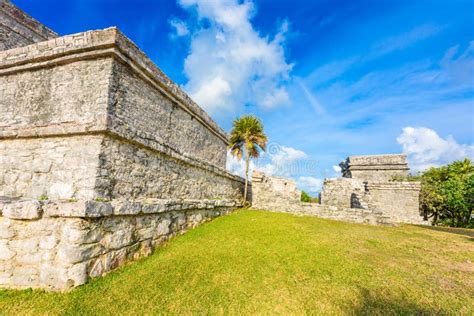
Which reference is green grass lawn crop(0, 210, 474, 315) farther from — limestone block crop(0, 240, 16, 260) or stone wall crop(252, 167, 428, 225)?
stone wall crop(252, 167, 428, 225)

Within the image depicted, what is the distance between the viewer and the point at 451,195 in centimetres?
1523

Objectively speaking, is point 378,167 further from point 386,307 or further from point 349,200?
point 386,307

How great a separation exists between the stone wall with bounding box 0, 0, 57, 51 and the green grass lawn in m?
9.95

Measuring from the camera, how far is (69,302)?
3383 mm

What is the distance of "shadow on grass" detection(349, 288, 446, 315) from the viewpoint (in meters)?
3.38

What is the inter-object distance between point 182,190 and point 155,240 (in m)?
2.26

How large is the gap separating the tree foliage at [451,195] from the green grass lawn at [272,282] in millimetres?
A: 11903

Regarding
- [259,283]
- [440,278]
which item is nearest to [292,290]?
[259,283]

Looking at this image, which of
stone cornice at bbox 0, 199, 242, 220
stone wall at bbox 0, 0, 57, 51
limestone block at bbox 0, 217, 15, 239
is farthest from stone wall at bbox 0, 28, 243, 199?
stone wall at bbox 0, 0, 57, 51

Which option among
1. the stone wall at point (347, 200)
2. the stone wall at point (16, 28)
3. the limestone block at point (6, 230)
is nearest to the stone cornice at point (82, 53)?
A: the stone wall at point (16, 28)

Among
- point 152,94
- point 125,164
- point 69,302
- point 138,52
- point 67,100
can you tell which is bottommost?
point 69,302

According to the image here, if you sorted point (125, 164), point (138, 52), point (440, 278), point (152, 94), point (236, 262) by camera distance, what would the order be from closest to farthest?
point (440, 278)
point (236, 262)
point (125, 164)
point (138, 52)
point (152, 94)

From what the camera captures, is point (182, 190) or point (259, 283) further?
point (182, 190)

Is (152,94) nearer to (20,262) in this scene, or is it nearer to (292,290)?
(20,262)
